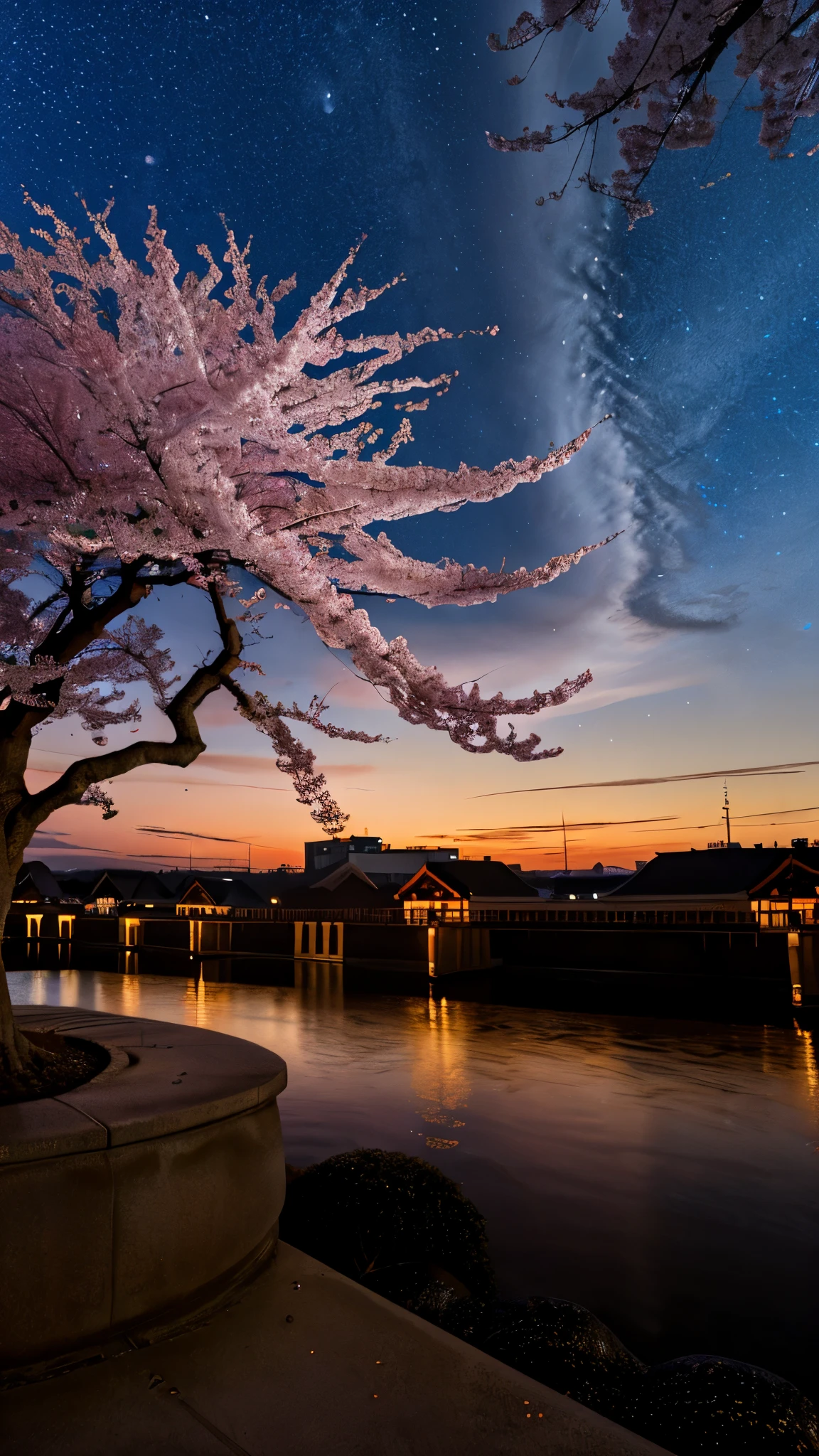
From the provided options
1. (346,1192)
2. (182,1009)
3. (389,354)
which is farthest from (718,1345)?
(182,1009)

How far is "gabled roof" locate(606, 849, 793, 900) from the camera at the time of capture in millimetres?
49594

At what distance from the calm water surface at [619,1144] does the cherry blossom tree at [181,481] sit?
8.21 metres

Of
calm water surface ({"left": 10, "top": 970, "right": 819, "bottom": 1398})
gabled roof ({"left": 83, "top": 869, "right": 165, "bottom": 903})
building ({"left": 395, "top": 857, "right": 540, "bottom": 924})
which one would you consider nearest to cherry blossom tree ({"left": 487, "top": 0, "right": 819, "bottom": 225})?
calm water surface ({"left": 10, "top": 970, "right": 819, "bottom": 1398})

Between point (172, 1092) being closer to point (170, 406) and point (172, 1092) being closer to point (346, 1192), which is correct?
point (346, 1192)

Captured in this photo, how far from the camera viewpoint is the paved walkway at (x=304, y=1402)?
3291mm

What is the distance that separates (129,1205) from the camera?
13.5 ft

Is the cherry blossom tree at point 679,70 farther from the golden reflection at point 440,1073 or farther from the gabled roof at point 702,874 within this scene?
the gabled roof at point 702,874

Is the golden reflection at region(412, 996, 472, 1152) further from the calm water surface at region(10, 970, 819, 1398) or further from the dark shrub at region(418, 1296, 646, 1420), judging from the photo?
the dark shrub at region(418, 1296, 646, 1420)

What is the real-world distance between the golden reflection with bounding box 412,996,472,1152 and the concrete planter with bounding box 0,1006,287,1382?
497 inches

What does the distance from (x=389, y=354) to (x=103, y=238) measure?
92.8 inches

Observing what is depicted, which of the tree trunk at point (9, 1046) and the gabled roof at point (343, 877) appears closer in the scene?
the tree trunk at point (9, 1046)

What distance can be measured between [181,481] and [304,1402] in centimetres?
552

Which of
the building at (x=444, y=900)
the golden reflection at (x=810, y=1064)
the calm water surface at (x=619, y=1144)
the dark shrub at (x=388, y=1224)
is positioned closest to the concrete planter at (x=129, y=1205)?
the dark shrub at (x=388, y=1224)

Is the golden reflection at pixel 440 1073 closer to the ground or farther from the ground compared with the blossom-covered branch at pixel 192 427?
closer to the ground
